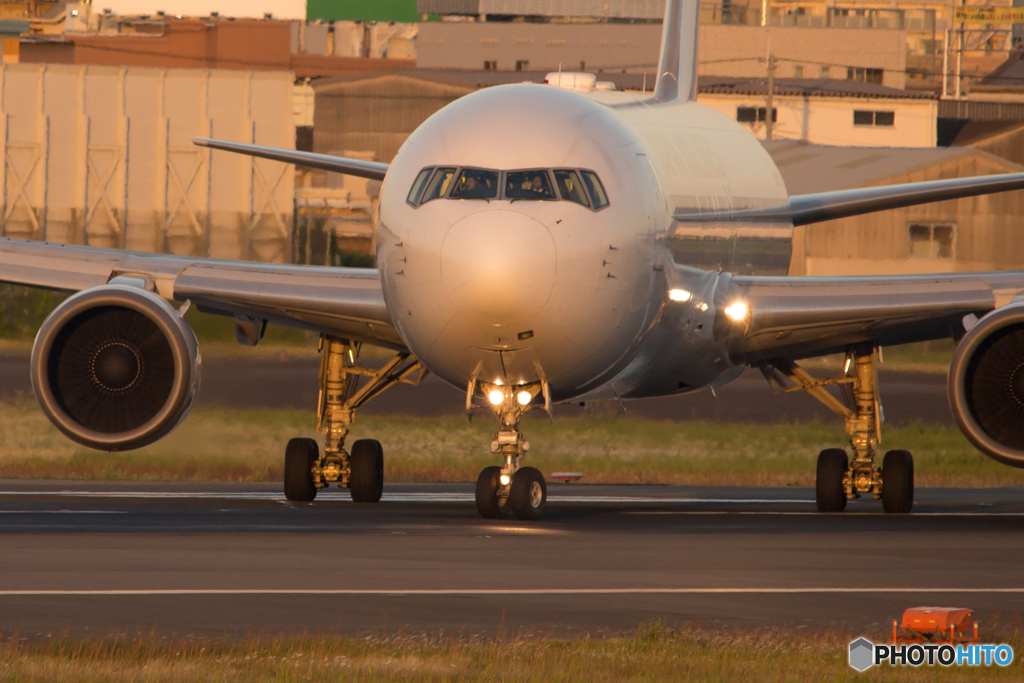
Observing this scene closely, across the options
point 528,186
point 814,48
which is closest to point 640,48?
point 814,48

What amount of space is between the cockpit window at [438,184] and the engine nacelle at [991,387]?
5286mm

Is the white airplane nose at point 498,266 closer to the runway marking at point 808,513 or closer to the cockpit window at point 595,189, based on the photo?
the cockpit window at point 595,189

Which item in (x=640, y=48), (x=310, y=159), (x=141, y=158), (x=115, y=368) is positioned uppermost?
(x=640, y=48)

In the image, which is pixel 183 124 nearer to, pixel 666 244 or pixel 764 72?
pixel 666 244

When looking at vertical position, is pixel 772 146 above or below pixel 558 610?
above

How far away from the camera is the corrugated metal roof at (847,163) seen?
193 feet

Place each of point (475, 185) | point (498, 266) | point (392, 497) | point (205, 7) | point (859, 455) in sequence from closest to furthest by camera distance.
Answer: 1. point (498, 266)
2. point (475, 185)
3. point (859, 455)
4. point (392, 497)
5. point (205, 7)

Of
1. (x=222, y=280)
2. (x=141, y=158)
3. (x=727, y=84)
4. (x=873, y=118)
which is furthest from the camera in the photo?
(x=873, y=118)

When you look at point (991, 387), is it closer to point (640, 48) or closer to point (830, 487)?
point (830, 487)

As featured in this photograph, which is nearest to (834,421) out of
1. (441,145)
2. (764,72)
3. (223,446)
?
(223,446)

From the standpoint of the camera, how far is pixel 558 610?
11172 millimetres

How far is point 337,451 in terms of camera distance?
2184cm

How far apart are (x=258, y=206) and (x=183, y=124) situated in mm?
4200

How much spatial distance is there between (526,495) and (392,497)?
637 cm
